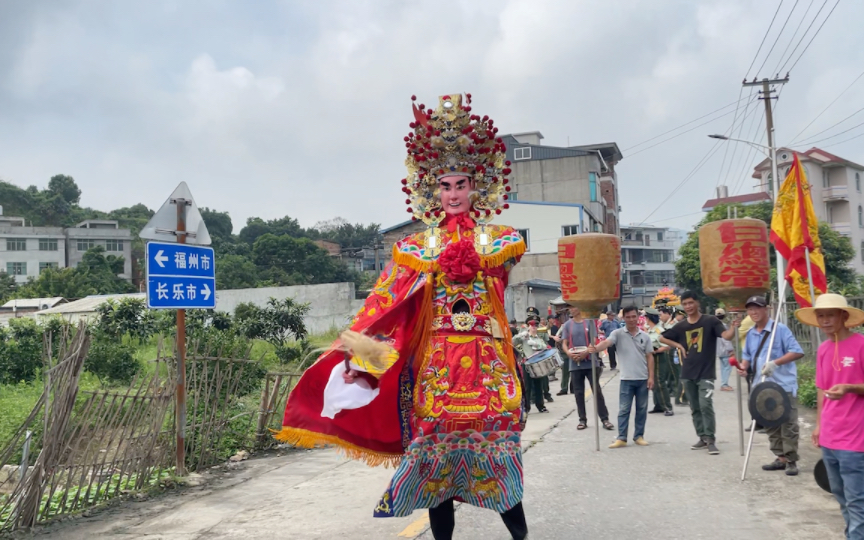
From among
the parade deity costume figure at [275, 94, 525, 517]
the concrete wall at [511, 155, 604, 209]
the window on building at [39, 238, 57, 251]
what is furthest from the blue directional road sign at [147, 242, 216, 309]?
the window on building at [39, 238, 57, 251]

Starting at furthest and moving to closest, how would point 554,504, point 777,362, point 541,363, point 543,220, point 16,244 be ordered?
point 16,244, point 543,220, point 541,363, point 777,362, point 554,504

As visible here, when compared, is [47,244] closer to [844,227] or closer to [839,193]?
[839,193]

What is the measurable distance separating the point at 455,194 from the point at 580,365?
6602mm

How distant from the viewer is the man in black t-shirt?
336 inches

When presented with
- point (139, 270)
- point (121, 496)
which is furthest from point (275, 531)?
point (139, 270)

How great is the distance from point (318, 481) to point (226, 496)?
0.89 metres

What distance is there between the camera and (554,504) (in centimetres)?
609

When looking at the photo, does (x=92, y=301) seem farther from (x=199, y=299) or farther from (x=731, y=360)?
(x=731, y=360)

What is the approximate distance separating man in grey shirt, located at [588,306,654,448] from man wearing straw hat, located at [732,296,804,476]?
5.16 ft

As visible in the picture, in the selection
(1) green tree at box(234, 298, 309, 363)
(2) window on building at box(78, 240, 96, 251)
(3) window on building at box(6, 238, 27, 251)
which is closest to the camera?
(1) green tree at box(234, 298, 309, 363)

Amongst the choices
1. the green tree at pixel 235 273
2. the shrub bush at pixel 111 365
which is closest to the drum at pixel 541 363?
the shrub bush at pixel 111 365

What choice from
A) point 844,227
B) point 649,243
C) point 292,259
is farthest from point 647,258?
point 292,259

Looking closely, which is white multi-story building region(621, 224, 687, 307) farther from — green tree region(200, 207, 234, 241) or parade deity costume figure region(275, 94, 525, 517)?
parade deity costume figure region(275, 94, 525, 517)

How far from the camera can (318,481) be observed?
735cm
